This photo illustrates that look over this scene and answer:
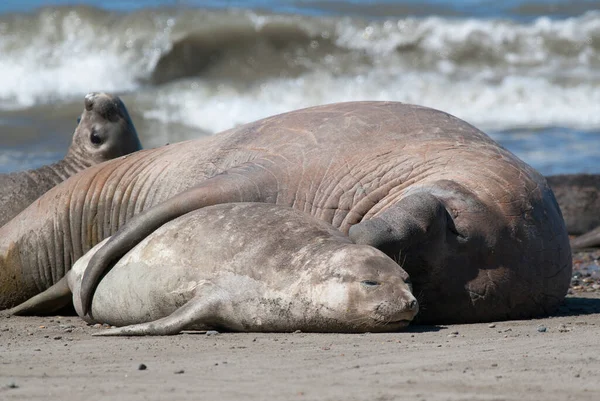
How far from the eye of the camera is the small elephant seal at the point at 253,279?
17.2 feet

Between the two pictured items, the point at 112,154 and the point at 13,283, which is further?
the point at 112,154

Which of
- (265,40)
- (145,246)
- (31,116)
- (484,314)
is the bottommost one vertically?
(484,314)

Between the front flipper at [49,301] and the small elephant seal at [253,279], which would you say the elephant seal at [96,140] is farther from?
the small elephant seal at [253,279]

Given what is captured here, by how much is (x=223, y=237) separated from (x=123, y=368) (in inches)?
58.2

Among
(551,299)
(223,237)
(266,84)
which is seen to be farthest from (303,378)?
(266,84)

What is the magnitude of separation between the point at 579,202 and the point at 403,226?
308 inches

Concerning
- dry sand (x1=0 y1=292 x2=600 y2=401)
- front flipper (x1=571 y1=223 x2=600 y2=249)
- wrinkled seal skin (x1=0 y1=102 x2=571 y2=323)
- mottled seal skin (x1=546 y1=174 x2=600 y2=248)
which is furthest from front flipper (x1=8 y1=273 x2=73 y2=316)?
mottled seal skin (x1=546 y1=174 x2=600 y2=248)

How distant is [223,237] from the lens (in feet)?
19.0

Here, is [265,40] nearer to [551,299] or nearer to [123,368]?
[551,299]

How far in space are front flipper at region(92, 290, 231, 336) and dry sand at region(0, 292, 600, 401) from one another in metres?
0.07

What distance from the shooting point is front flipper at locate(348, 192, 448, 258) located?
18.2ft

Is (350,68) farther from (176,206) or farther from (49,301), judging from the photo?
(176,206)

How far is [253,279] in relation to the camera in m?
5.50

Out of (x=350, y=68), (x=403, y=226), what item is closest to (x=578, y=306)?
(x=403, y=226)
